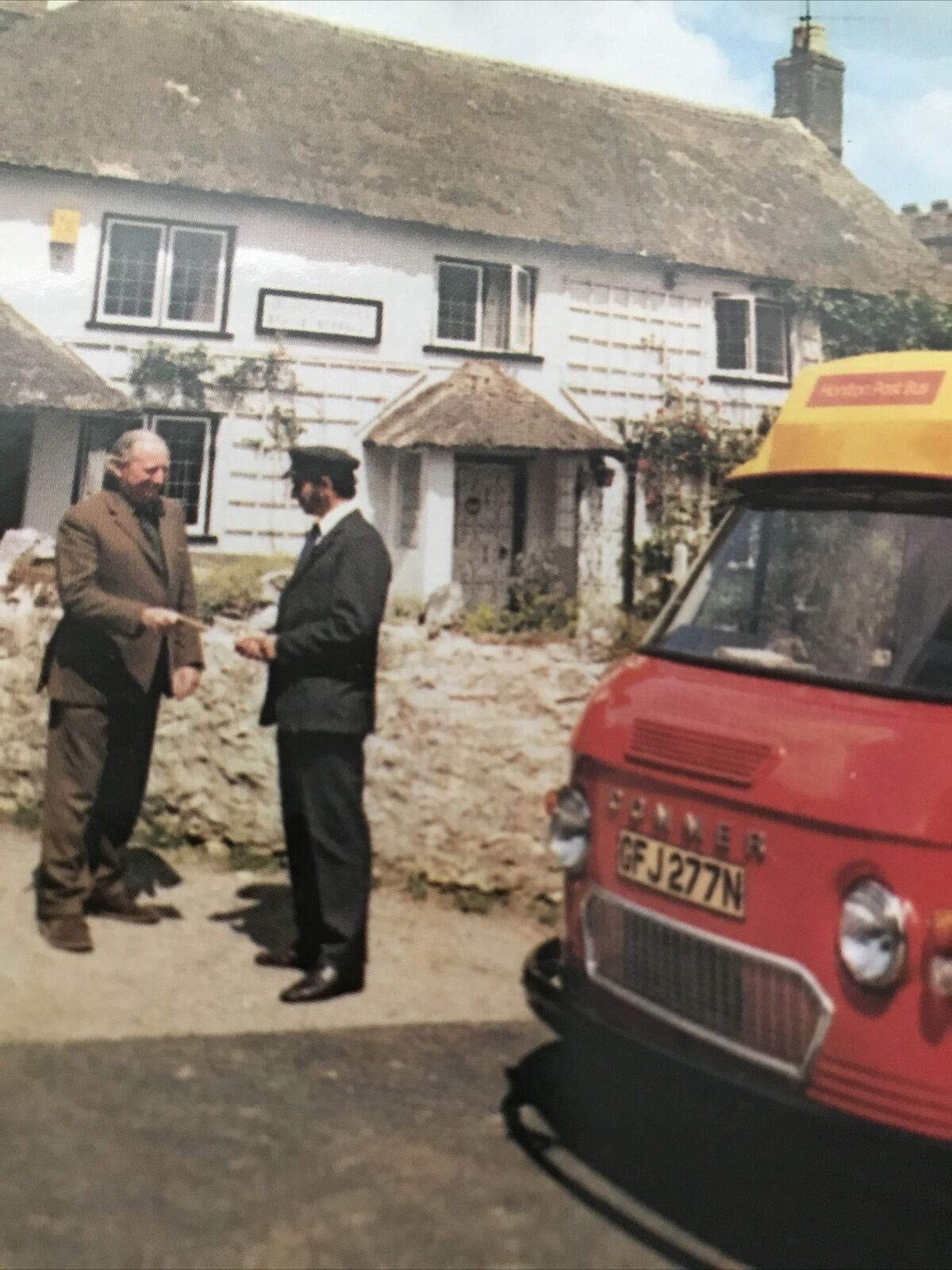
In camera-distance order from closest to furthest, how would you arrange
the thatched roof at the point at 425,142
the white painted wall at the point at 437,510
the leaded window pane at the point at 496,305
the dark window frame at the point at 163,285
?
the dark window frame at the point at 163,285 → the thatched roof at the point at 425,142 → the white painted wall at the point at 437,510 → the leaded window pane at the point at 496,305

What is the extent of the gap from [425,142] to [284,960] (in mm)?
10712

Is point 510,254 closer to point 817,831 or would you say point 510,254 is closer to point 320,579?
point 320,579

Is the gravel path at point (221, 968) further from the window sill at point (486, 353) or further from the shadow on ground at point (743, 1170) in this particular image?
the window sill at point (486, 353)

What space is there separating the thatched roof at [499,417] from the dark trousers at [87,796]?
23.5 feet

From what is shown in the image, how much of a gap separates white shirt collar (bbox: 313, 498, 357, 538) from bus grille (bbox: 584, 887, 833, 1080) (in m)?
1.82

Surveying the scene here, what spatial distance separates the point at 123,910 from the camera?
14.6 feet

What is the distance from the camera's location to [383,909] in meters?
4.78

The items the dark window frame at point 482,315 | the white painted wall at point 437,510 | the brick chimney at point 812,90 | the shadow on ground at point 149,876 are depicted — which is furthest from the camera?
the brick chimney at point 812,90

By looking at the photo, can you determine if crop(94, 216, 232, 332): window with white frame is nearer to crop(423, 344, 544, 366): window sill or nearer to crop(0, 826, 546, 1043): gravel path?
crop(423, 344, 544, 366): window sill

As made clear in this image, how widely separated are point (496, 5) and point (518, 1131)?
5375mm

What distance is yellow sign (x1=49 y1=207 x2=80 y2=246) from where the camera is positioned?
8648mm

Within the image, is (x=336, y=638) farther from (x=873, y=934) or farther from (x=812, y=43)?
(x=812, y=43)

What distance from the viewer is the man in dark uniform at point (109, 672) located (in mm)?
4156

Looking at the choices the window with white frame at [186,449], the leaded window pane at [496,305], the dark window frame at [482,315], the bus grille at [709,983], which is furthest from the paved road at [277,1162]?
the leaded window pane at [496,305]
